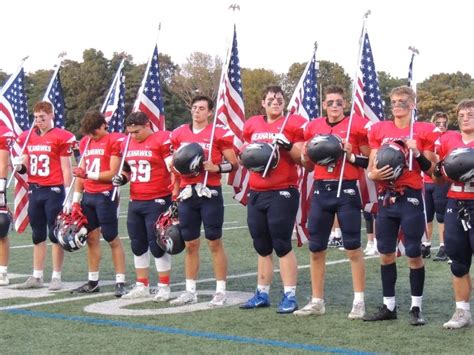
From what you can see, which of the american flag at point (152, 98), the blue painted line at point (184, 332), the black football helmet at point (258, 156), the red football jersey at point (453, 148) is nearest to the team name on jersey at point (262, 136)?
the black football helmet at point (258, 156)

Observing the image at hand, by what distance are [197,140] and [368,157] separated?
170 cm

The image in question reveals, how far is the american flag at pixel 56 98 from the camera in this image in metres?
11.3

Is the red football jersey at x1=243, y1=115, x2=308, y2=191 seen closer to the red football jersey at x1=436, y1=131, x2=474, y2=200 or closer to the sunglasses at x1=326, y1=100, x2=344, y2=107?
the sunglasses at x1=326, y1=100, x2=344, y2=107

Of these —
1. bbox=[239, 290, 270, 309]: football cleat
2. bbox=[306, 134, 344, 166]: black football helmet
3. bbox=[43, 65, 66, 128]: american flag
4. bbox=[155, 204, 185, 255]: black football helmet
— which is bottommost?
bbox=[239, 290, 270, 309]: football cleat

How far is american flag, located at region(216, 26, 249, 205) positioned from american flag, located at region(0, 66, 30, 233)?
2.48 m

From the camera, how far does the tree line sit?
5553 cm

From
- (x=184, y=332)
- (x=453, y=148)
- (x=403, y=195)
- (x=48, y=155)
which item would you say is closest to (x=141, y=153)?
(x=48, y=155)

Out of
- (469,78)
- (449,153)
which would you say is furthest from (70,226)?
(469,78)

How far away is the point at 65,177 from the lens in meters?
9.42

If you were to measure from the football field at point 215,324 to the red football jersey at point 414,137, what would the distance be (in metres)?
1.20

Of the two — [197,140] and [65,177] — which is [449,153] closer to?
[197,140]

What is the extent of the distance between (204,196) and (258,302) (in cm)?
113

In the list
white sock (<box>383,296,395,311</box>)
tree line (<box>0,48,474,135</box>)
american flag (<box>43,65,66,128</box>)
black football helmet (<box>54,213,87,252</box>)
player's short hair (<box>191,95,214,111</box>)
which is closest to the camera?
white sock (<box>383,296,395,311</box>)

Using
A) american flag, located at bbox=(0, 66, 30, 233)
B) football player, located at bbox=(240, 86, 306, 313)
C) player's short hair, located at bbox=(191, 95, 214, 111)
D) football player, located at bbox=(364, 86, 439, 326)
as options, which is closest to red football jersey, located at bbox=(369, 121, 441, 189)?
football player, located at bbox=(364, 86, 439, 326)
